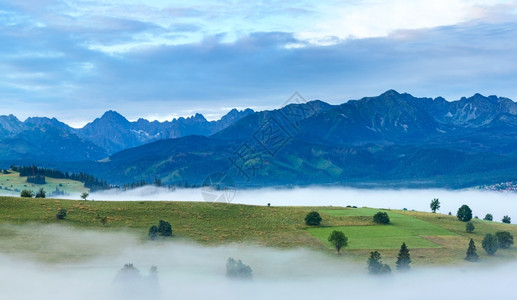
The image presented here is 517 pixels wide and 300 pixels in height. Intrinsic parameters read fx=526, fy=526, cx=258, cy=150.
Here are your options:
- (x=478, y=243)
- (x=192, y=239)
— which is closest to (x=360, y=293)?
(x=192, y=239)

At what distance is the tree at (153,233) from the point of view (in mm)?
144875

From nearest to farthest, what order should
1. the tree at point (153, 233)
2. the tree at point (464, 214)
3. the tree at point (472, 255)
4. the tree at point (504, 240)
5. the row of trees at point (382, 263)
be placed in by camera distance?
1. the row of trees at point (382, 263)
2. the tree at point (472, 255)
3. the tree at point (153, 233)
4. the tree at point (504, 240)
5. the tree at point (464, 214)

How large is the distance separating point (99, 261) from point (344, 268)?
58.5m

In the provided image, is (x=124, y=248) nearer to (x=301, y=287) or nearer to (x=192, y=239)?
(x=192, y=239)

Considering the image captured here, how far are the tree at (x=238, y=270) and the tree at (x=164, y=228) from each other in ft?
108

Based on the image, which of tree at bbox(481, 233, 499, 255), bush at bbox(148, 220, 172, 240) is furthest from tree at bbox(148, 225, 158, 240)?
tree at bbox(481, 233, 499, 255)

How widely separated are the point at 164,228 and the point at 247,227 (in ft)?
89.9

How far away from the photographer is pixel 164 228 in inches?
5817

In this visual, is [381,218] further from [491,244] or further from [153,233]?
[153,233]

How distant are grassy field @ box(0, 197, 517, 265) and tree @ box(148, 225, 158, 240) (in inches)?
75.8

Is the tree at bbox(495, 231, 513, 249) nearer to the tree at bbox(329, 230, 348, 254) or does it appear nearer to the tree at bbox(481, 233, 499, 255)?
the tree at bbox(481, 233, 499, 255)

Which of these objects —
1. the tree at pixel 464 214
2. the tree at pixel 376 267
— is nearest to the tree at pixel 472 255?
the tree at pixel 376 267

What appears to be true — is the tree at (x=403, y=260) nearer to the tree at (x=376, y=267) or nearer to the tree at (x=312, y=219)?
the tree at (x=376, y=267)

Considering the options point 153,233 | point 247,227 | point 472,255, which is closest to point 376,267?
point 472,255
